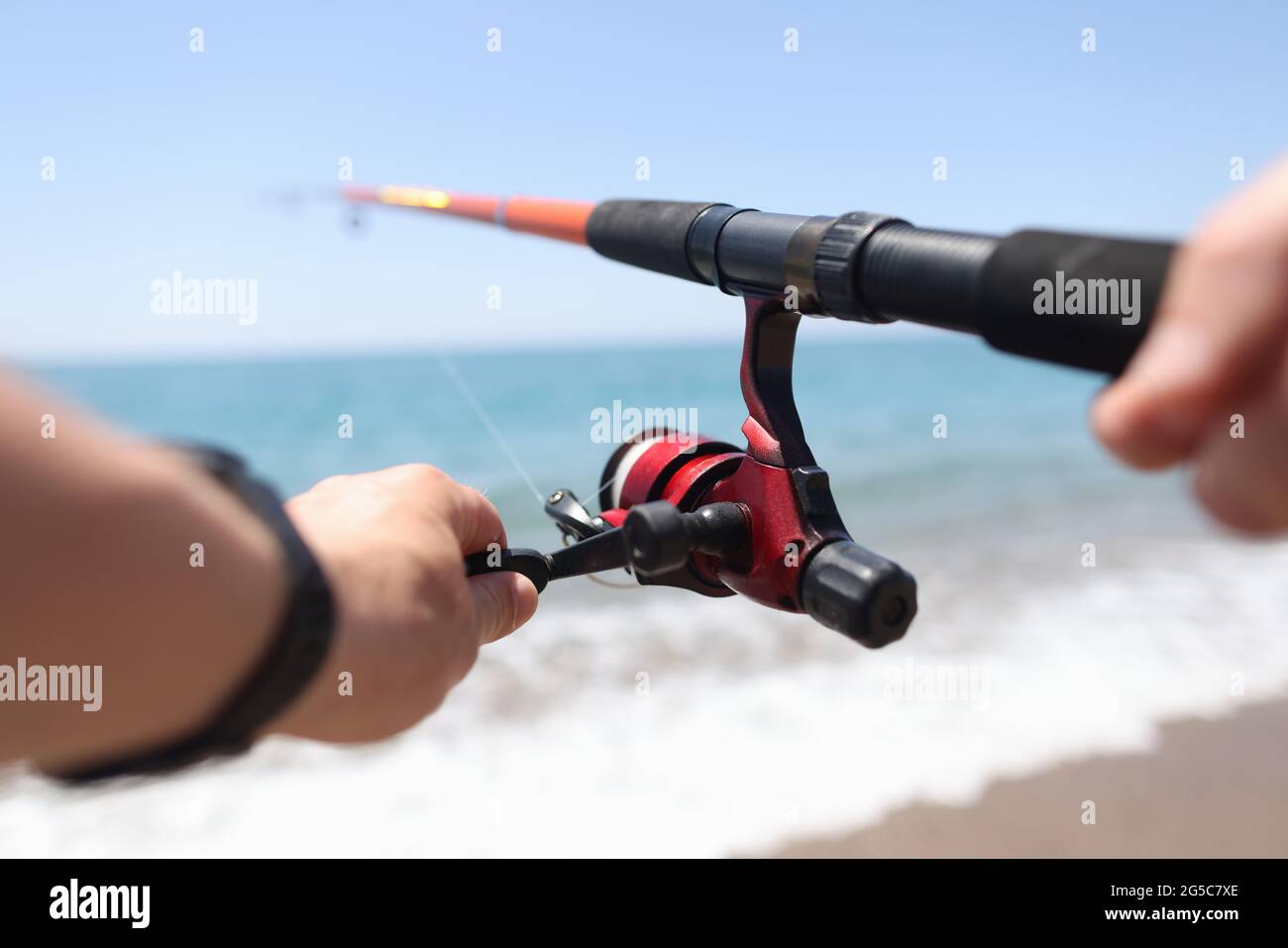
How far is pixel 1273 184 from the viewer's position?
408 mm

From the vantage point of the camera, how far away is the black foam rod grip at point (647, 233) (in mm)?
1267

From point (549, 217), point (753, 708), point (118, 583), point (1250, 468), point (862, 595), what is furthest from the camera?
point (753, 708)

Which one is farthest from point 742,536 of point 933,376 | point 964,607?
point 933,376

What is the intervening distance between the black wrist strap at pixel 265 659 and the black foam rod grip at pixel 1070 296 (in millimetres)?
542

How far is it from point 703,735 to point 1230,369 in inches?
190

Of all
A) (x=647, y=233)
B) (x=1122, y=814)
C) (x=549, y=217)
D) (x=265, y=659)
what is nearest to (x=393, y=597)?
(x=265, y=659)

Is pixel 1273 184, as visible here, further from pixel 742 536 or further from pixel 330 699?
pixel 742 536

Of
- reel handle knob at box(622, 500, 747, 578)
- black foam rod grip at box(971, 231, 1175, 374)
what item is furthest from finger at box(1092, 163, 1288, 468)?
reel handle knob at box(622, 500, 747, 578)

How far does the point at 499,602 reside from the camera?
3.35ft

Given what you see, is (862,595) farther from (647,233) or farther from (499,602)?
(647,233)

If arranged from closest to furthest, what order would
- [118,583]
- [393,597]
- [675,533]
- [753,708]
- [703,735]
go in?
[118,583]
[393,597]
[675,533]
[703,735]
[753,708]

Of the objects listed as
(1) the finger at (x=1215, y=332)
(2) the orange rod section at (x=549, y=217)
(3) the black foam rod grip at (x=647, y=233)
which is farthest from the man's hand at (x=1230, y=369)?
(2) the orange rod section at (x=549, y=217)

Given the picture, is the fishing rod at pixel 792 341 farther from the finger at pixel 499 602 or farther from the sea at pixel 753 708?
the sea at pixel 753 708

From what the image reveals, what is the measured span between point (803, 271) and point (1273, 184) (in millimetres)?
620
